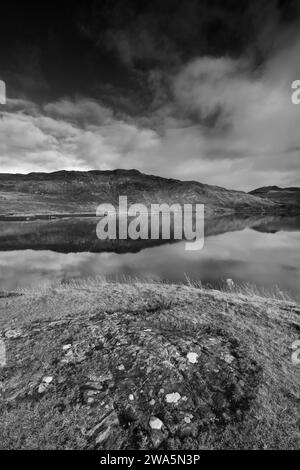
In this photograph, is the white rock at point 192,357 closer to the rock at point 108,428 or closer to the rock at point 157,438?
the rock at point 157,438

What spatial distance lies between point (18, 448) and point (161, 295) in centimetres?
884

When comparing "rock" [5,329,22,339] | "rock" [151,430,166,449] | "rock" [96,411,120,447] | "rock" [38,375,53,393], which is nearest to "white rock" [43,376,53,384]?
"rock" [38,375,53,393]

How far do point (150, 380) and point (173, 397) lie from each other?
0.69m

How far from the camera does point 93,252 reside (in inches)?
1580

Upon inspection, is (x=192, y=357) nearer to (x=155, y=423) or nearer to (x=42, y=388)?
(x=155, y=423)

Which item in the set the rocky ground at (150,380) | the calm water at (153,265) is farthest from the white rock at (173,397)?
the calm water at (153,265)

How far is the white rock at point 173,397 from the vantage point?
5.08 m

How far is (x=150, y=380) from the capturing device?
5641 mm

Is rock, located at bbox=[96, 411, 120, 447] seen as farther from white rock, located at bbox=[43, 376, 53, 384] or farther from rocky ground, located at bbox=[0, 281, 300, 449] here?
white rock, located at bbox=[43, 376, 53, 384]

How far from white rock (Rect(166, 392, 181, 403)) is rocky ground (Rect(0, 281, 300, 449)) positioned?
0.07 ft

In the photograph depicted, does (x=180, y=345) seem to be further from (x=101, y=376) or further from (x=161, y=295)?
(x=161, y=295)

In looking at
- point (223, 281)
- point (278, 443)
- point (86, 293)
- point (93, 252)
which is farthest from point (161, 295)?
point (93, 252)

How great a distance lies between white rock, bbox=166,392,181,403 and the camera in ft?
16.7

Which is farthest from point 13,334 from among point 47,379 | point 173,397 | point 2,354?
point 173,397
